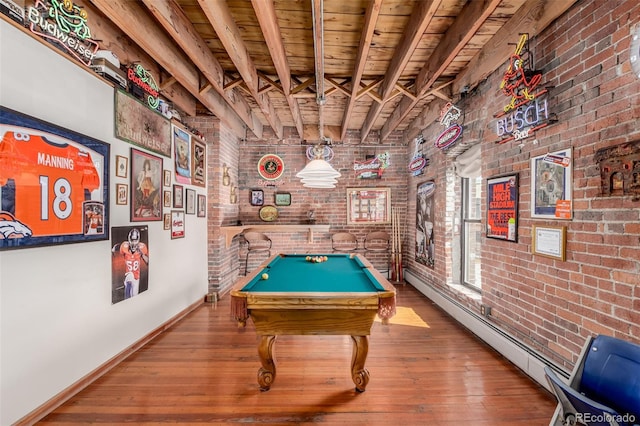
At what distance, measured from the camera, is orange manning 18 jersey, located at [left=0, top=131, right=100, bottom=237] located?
1883 millimetres

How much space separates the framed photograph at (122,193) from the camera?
288 cm

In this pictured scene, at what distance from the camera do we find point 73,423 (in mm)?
2053

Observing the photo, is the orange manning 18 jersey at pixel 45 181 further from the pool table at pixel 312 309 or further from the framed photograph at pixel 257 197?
the framed photograph at pixel 257 197

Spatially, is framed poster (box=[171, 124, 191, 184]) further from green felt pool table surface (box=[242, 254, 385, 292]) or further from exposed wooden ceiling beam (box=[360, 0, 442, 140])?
exposed wooden ceiling beam (box=[360, 0, 442, 140])

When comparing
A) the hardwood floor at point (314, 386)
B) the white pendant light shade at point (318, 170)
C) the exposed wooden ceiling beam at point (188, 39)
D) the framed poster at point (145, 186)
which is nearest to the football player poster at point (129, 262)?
the framed poster at point (145, 186)

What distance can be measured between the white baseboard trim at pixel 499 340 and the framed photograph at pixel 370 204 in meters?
2.09

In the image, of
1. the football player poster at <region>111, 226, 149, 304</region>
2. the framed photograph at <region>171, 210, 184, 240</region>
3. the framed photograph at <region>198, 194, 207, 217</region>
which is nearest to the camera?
the football player poster at <region>111, 226, 149, 304</region>

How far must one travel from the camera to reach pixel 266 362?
2389mm

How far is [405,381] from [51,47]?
398 centimetres

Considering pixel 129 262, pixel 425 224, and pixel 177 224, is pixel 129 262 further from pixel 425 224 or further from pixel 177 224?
pixel 425 224

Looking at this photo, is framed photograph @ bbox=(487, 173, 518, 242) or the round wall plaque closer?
framed photograph @ bbox=(487, 173, 518, 242)

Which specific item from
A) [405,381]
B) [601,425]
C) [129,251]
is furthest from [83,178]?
[601,425]

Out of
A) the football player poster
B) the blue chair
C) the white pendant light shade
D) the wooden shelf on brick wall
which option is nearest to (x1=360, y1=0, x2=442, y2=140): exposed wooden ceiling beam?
the white pendant light shade

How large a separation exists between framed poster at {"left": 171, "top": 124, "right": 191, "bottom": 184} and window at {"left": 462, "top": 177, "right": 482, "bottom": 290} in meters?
4.34
